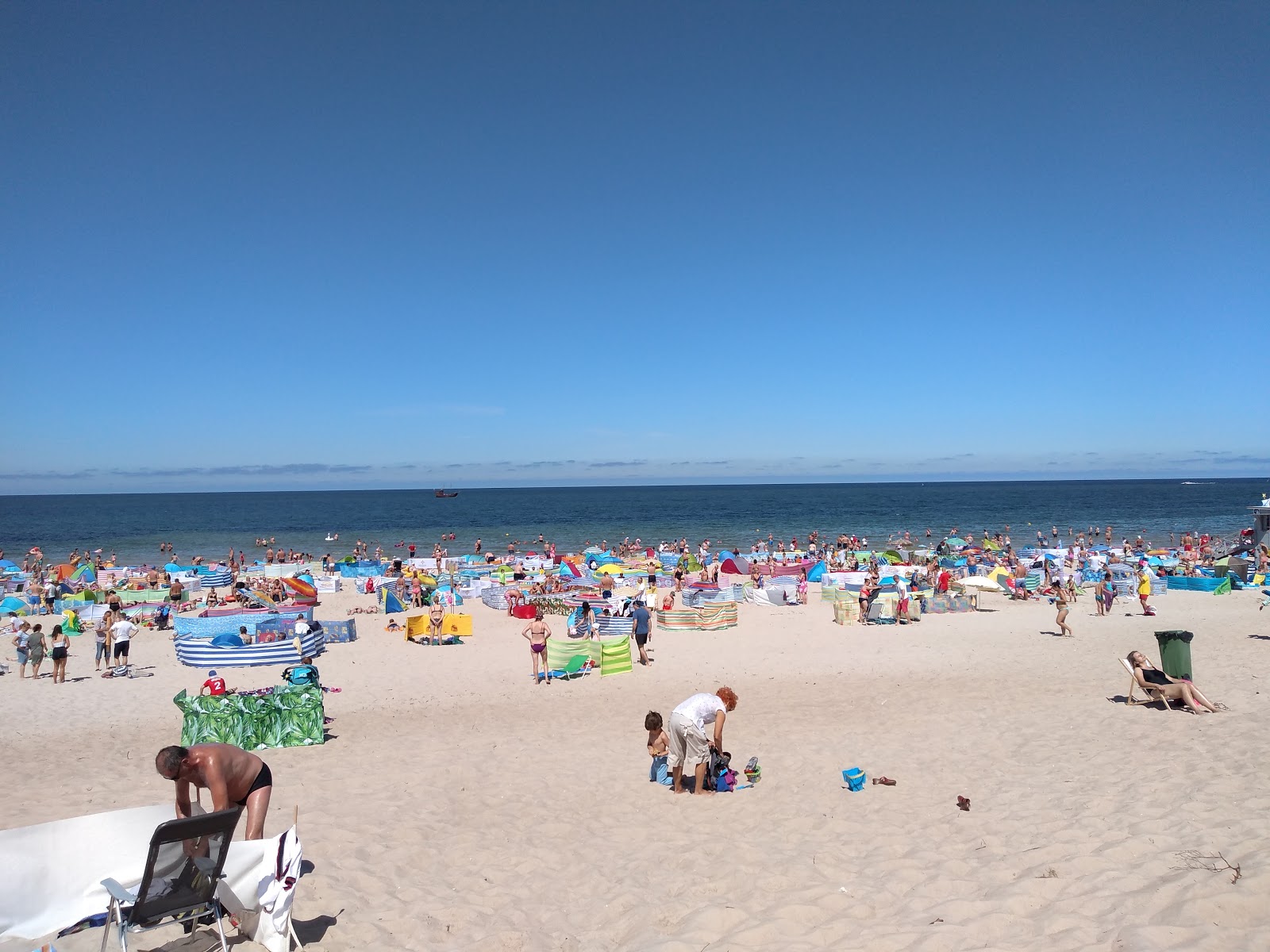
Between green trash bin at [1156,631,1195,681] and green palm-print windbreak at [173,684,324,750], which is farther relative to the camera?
green trash bin at [1156,631,1195,681]

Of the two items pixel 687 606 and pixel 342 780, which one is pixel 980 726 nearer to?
pixel 342 780

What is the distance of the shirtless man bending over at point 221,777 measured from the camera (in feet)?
14.4

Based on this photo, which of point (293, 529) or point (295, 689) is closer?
point (295, 689)

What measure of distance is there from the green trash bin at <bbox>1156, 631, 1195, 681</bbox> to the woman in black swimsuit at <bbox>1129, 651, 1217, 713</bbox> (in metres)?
0.10

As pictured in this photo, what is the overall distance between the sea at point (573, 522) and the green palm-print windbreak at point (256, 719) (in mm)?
36158

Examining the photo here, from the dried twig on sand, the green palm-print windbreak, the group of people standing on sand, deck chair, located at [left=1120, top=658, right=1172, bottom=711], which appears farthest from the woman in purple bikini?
the dried twig on sand

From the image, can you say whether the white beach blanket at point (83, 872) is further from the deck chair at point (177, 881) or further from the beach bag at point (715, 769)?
the beach bag at point (715, 769)

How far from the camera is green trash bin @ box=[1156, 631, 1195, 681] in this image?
9.05 m

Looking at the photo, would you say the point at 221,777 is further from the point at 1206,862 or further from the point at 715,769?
the point at 1206,862

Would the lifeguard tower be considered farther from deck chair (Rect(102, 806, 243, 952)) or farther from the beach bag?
deck chair (Rect(102, 806, 243, 952))

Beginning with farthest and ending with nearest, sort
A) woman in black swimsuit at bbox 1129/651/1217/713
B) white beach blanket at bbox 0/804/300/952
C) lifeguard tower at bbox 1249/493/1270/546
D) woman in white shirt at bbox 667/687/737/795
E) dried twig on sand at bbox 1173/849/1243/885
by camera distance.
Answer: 1. lifeguard tower at bbox 1249/493/1270/546
2. woman in black swimsuit at bbox 1129/651/1217/713
3. woman in white shirt at bbox 667/687/737/795
4. dried twig on sand at bbox 1173/849/1243/885
5. white beach blanket at bbox 0/804/300/952

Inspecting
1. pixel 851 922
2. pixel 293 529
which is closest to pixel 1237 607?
pixel 851 922

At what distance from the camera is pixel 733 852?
18.1ft

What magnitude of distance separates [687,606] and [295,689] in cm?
1182
